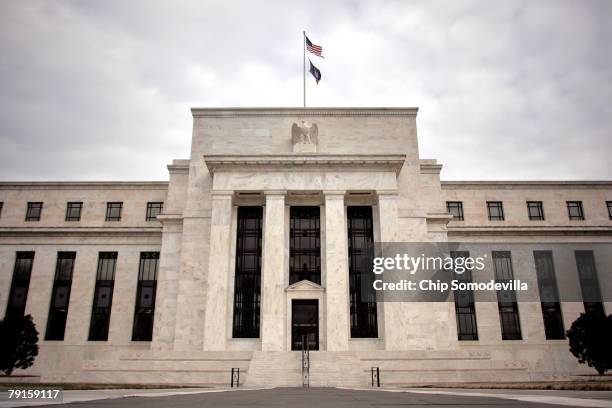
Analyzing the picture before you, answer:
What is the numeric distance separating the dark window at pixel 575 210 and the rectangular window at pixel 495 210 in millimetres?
6447

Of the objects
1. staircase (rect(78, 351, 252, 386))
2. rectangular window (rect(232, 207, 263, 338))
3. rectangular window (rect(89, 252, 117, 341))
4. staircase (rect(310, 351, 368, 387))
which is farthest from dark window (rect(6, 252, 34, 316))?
staircase (rect(310, 351, 368, 387))

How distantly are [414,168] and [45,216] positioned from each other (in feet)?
115

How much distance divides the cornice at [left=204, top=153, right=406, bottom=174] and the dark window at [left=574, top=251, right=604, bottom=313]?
2045cm

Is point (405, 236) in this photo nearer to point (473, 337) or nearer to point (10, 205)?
point (473, 337)

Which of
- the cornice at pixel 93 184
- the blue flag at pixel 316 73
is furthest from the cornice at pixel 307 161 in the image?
the cornice at pixel 93 184

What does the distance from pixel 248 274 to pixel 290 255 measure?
12.1 feet

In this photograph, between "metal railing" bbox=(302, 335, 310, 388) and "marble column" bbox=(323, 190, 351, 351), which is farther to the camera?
"marble column" bbox=(323, 190, 351, 351)

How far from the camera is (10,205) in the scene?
4606 centimetres

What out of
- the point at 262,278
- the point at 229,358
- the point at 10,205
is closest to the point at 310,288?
the point at 262,278

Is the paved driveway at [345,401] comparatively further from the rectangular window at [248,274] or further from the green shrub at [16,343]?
the rectangular window at [248,274]

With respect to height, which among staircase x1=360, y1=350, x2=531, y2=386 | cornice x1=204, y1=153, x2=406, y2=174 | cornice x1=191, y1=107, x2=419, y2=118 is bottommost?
staircase x1=360, y1=350, x2=531, y2=386

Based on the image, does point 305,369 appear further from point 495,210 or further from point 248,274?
point 495,210

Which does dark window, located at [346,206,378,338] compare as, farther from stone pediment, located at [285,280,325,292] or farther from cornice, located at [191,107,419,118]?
cornice, located at [191,107,419,118]

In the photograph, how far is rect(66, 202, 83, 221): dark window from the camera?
150 feet
